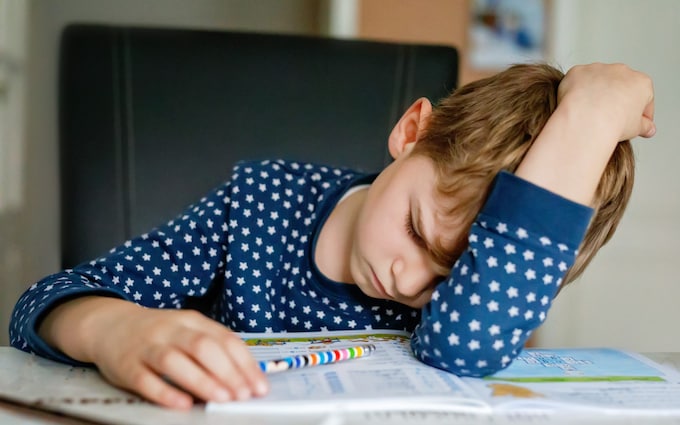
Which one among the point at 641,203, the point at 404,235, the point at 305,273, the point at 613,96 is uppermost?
the point at 613,96

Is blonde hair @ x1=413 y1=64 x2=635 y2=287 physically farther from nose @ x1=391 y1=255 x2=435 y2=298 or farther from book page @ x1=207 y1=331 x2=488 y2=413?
book page @ x1=207 y1=331 x2=488 y2=413

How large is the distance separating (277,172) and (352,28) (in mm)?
1167

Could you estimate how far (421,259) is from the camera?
2.38 ft

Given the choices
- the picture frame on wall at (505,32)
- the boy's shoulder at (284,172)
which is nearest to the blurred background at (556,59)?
the picture frame on wall at (505,32)

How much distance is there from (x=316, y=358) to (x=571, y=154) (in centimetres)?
29

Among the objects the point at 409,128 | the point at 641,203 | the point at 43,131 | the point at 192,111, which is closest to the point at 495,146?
the point at 409,128

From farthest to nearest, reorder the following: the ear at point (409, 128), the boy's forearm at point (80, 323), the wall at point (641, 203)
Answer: the wall at point (641, 203) < the ear at point (409, 128) < the boy's forearm at point (80, 323)

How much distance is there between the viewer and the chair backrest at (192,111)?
1.15 m

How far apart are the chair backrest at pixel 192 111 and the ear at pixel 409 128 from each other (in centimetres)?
35

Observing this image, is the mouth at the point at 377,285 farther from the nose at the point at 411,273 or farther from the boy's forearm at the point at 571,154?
the boy's forearm at the point at 571,154

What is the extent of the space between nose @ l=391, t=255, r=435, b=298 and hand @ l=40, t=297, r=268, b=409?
8.8 inches

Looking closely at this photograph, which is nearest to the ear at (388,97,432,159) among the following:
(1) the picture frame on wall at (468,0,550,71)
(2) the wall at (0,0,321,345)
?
(2) the wall at (0,0,321,345)

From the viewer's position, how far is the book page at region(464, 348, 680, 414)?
551 mm

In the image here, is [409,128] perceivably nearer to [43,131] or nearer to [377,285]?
[377,285]
